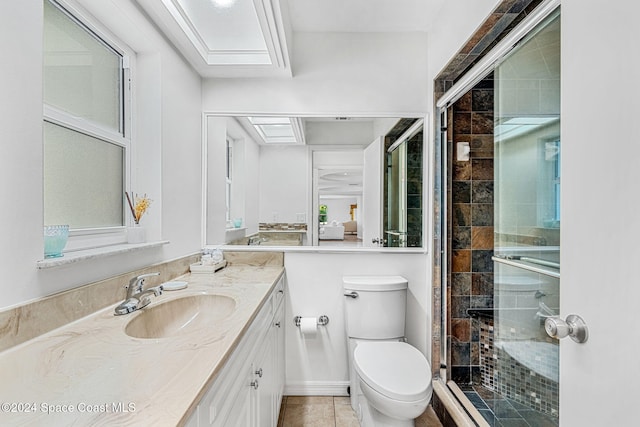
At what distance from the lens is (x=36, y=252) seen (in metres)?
1.00

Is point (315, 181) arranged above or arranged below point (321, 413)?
above

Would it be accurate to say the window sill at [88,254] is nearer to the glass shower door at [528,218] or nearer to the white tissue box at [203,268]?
the white tissue box at [203,268]

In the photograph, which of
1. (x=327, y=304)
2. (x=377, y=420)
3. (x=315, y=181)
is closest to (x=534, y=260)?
(x=377, y=420)

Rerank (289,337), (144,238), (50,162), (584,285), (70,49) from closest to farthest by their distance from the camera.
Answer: (584,285), (50,162), (70,49), (144,238), (289,337)

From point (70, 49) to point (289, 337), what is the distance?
75.7 inches

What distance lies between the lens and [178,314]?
1.44 meters

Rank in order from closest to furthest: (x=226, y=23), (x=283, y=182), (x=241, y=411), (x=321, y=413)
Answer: (x=241, y=411)
(x=226, y=23)
(x=321, y=413)
(x=283, y=182)

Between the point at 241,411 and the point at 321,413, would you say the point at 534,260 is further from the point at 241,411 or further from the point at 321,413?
the point at 321,413

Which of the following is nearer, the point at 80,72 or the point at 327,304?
the point at 80,72

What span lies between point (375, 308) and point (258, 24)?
1.72 metres

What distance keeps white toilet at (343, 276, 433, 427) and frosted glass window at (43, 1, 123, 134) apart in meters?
1.59

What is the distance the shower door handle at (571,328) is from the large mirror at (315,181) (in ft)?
4.56

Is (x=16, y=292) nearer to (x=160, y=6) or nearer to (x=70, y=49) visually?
(x=70, y=49)

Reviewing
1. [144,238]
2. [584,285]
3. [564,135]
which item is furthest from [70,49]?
[584,285]
